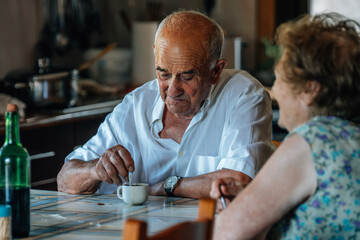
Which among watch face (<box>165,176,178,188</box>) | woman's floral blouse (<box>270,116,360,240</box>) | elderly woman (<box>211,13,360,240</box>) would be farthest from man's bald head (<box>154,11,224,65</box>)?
woman's floral blouse (<box>270,116,360,240</box>)

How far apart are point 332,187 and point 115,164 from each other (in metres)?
0.86

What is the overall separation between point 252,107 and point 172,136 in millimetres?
333

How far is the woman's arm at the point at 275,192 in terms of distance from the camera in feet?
4.76

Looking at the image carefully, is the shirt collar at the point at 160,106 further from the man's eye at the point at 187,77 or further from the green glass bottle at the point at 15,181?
the green glass bottle at the point at 15,181

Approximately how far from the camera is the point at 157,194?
2.28 m

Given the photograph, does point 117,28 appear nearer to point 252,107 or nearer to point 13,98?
point 13,98

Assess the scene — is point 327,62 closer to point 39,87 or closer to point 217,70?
point 217,70

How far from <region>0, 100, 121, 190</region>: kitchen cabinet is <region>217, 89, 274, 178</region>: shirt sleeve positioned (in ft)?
4.64

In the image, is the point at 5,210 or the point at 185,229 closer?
the point at 185,229

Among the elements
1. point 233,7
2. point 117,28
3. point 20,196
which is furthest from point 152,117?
point 233,7

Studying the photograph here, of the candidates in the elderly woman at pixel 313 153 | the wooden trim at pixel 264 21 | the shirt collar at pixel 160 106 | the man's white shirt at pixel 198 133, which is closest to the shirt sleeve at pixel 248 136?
the man's white shirt at pixel 198 133

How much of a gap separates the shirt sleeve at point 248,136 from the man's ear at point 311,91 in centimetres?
67

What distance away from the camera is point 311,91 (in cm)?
156

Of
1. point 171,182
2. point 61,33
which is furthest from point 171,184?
point 61,33
